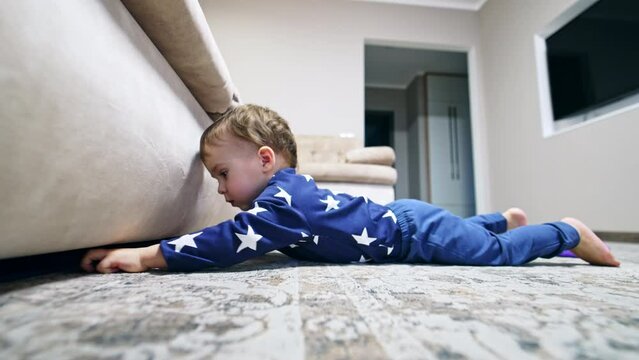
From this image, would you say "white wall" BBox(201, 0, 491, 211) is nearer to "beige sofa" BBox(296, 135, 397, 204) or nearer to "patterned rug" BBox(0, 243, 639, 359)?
"beige sofa" BBox(296, 135, 397, 204)

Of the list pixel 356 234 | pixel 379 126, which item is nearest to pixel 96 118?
pixel 356 234

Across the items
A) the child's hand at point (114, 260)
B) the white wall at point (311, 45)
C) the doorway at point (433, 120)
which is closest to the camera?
the child's hand at point (114, 260)

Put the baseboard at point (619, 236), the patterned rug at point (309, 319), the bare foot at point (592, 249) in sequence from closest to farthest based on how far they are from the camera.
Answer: the patterned rug at point (309, 319) → the bare foot at point (592, 249) → the baseboard at point (619, 236)

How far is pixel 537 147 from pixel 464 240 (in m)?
2.28

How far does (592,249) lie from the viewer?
0.86 metres

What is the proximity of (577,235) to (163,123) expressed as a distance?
998 millimetres

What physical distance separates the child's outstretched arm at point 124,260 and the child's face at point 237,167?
237mm

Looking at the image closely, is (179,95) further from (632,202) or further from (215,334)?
(632,202)

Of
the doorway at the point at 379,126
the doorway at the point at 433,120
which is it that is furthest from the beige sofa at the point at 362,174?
the doorway at the point at 379,126

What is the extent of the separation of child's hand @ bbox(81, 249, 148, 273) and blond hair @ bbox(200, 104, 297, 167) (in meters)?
0.29

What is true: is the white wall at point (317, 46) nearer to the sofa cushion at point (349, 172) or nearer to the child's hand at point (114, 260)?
the sofa cushion at point (349, 172)

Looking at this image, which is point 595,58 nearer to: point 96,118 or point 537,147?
point 537,147

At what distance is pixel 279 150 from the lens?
85 cm

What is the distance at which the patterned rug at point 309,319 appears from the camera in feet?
0.78
